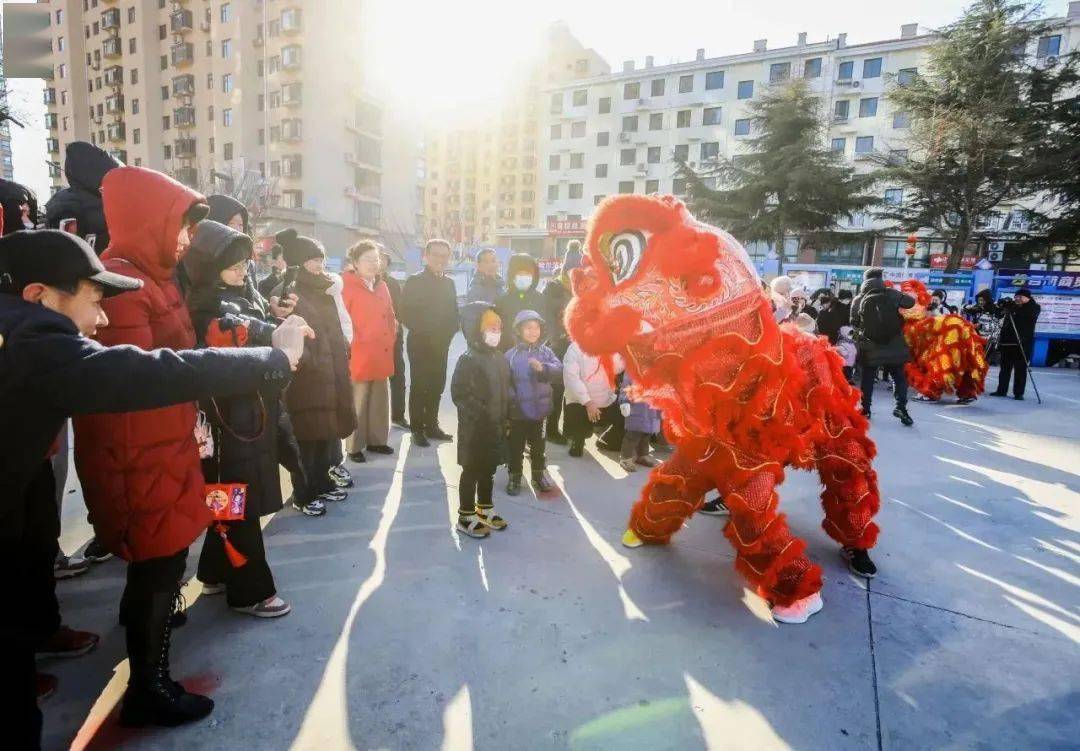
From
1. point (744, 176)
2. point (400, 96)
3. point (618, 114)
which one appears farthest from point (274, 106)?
point (744, 176)

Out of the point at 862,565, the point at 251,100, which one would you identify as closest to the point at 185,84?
the point at 251,100

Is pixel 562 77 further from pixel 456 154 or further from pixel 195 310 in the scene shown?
pixel 195 310

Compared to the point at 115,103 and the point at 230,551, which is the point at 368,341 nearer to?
the point at 230,551

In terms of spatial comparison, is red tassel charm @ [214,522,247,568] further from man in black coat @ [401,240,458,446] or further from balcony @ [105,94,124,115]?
balcony @ [105,94,124,115]

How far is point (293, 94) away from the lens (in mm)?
34875

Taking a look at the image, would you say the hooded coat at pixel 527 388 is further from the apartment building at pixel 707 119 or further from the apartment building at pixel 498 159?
the apartment building at pixel 498 159

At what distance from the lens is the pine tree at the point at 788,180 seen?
22.1 metres

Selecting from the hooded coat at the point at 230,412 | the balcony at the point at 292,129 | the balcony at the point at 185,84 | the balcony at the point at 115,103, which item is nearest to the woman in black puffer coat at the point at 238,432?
the hooded coat at the point at 230,412

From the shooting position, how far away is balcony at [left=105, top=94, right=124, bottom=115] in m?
42.5

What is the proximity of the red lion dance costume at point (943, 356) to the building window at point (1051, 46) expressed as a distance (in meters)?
33.7

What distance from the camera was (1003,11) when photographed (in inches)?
755

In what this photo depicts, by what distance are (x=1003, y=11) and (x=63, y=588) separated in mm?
27642

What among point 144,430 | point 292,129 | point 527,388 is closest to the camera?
point 144,430

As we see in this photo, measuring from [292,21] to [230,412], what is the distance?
41.2m
